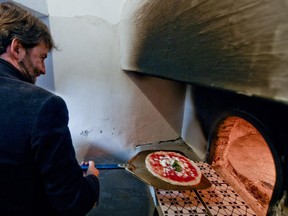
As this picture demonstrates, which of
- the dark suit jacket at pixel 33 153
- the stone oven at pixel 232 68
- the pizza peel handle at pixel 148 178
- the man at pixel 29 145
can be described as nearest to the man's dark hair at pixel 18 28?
the man at pixel 29 145

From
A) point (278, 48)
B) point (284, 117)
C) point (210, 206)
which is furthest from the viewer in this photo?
point (210, 206)

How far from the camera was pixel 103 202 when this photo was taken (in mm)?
1875

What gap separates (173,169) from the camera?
4.79ft

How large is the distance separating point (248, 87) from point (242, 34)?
0.16m

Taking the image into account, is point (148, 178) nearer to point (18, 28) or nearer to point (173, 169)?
point (173, 169)

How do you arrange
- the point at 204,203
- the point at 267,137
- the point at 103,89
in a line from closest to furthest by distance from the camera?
the point at 267,137 < the point at 204,203 < the point at 103,89

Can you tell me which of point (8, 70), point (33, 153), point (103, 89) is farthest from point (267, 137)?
point (103, 89)

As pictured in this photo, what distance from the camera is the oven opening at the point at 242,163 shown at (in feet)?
5.06

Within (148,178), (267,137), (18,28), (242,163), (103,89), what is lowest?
(242,163)

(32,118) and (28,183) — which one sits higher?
(32,118)

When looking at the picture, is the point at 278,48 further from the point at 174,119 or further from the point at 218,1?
the point at 174,119

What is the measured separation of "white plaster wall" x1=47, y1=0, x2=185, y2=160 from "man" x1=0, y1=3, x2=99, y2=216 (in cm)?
129

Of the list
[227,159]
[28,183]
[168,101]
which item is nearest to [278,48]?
[28,183]

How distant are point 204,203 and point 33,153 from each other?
3.47 ft
